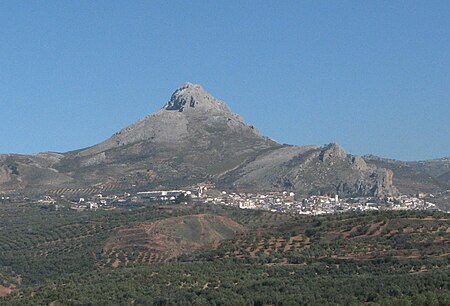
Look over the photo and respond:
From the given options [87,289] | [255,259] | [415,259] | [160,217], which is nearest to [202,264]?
[255,259]

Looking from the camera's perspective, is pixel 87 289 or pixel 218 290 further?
pixel 87 289

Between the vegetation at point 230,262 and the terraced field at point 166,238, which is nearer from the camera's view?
the vegetation at point 230,262

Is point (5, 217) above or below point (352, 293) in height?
above

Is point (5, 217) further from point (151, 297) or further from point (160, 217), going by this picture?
point (151, 297)

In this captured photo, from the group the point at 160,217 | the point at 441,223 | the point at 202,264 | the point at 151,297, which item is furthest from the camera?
the point at 160,217

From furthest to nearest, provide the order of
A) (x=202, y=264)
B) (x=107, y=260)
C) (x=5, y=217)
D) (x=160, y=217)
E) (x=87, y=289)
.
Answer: (x=5, y=217)
(x=160, y=217)
(x=107, y=260)
(x=202, y=264)
(x=87, y=289)

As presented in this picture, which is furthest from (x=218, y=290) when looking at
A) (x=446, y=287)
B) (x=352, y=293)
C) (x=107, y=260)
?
(x=107, y=260)

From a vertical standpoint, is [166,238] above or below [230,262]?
above

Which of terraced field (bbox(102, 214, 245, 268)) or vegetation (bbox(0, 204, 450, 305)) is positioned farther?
terraced field (bbox(102, 214, 245, 268))

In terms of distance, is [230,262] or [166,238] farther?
[166,238]
